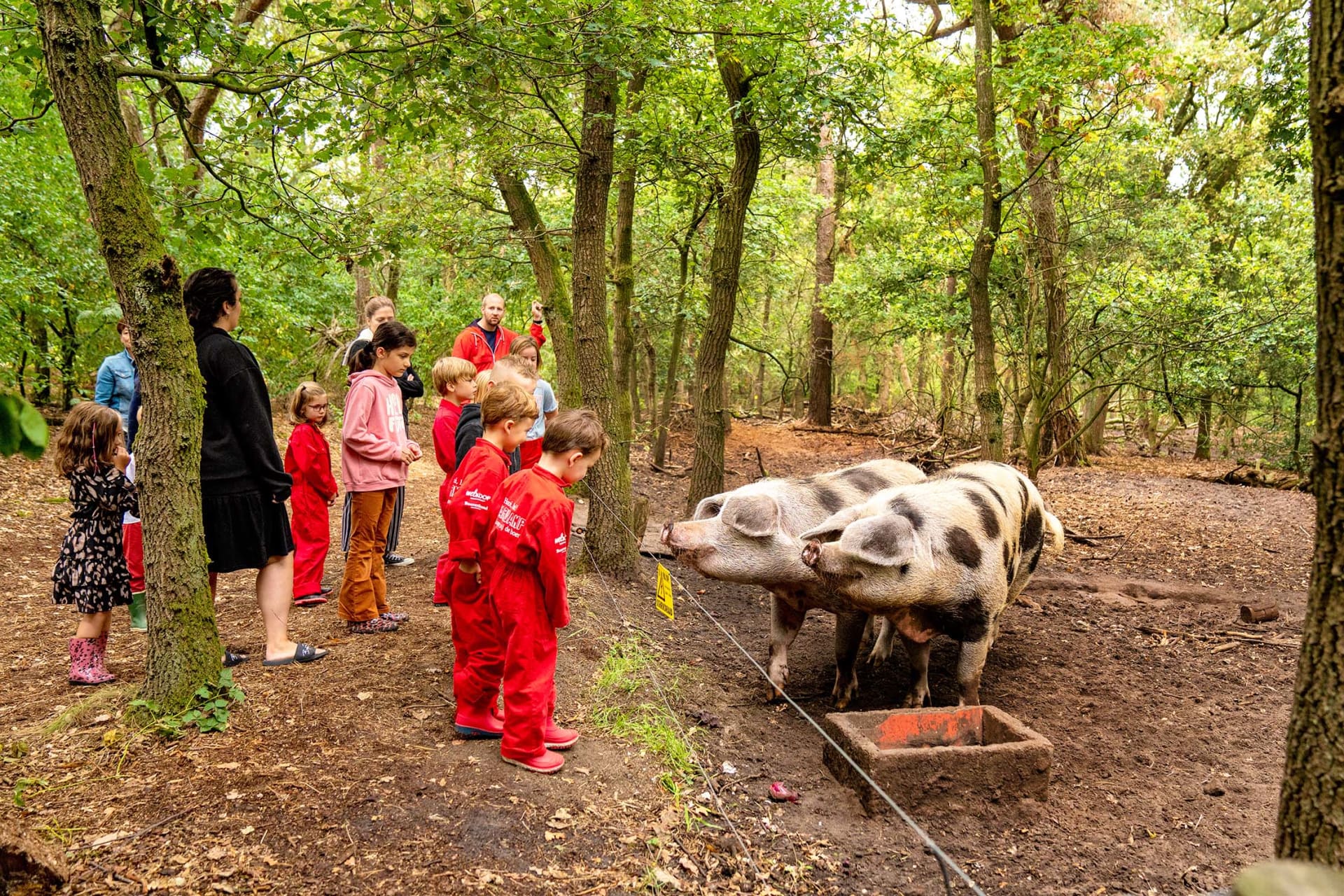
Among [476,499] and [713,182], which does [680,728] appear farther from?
[713,182]

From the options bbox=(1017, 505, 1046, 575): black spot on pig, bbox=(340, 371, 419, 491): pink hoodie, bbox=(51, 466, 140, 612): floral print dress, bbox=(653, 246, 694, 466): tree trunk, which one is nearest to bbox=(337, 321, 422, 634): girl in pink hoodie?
bbox=(340, 371, 419, 491): pink hoodie

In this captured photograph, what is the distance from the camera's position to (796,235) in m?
22.6

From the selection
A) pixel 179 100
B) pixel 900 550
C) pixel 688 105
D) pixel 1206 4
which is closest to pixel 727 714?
pixel 900 550

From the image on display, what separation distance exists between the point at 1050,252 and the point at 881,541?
9472mm

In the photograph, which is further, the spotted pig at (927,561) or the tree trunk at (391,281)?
the tree trunk at (391,281)

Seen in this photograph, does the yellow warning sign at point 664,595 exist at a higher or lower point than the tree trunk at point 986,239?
lower

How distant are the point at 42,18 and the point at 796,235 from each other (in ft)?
67.5

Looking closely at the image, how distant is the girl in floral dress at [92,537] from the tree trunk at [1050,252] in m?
9.26

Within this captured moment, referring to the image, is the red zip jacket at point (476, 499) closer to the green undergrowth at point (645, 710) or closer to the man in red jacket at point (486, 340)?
the green undergrowth at point (645, 710)

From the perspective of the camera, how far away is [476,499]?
3709 mm

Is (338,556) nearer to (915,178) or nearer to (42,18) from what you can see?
(42,18)

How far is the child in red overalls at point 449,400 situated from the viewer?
5234mm

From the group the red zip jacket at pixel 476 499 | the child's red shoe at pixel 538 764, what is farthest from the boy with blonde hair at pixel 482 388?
the child's red shoe at pixel 538 764

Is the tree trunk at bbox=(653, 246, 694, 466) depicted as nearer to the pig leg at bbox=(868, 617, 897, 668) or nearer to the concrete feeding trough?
the pig leg at bbox=(868, 617, 897, 668)
